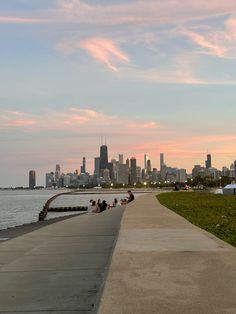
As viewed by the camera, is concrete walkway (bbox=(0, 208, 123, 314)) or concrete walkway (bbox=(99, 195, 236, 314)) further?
concrete walkway (bbox=(0, 208, 123, 314))

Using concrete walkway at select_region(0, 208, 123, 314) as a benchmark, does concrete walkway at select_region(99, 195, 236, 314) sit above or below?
above

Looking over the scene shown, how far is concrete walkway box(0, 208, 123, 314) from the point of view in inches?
262

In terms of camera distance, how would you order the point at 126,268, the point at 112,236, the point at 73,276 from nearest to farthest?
the point at 126,268
the point at 73,276
the point at 112,236

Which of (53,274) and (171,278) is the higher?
(171,278)

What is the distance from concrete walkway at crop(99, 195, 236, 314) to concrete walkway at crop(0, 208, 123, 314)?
385 mm

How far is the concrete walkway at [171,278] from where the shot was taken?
5543mm

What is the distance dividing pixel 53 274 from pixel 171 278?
273 cm

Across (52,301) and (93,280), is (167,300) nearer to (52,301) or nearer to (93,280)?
(52,301)

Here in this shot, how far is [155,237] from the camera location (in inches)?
506

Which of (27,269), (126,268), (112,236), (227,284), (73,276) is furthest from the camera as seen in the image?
(112,236)

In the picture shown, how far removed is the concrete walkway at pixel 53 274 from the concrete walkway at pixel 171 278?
15.2 inches

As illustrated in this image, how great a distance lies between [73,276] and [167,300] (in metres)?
3.19

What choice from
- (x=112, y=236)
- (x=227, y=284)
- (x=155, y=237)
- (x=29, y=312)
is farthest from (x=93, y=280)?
(x=112, y=236)

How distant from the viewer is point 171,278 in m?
7.14
